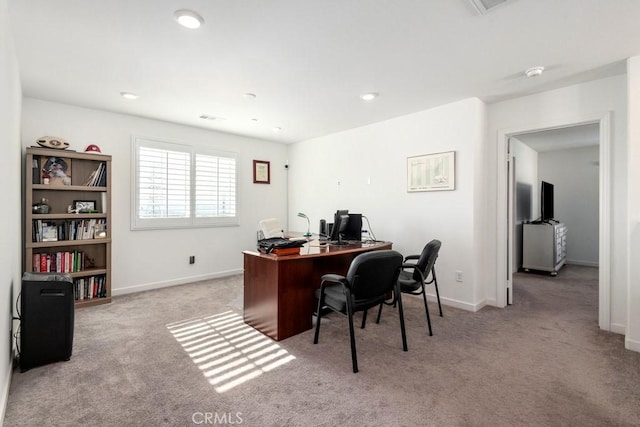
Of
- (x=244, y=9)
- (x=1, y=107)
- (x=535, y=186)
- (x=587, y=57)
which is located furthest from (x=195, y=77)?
(x=535, y=186)

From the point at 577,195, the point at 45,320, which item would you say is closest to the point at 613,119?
the point at 577,195

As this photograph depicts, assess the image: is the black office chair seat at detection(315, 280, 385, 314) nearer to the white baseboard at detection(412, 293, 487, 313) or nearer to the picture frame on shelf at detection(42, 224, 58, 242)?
the white baseboard at detection(412, 293, 487, 313)

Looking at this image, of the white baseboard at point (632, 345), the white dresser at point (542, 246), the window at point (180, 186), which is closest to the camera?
the white baseboard at point (632, 345)

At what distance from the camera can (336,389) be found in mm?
1974

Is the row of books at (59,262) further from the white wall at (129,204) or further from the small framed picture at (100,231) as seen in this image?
the white wall at (129,204)

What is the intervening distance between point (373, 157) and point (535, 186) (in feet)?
15.3

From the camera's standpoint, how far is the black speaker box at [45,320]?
2.16 meters

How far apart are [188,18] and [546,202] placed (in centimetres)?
677

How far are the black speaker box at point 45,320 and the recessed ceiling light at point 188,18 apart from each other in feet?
6.94

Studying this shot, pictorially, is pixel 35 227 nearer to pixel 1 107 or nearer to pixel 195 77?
pixel 1 107

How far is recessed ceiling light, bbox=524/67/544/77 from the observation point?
2729mm

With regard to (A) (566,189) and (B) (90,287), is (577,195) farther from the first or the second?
(B) (90,287)

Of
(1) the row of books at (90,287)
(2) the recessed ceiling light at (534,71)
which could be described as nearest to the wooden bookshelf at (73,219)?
(1) the row of books at (90,287)

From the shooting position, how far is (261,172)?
5711 millimetres
